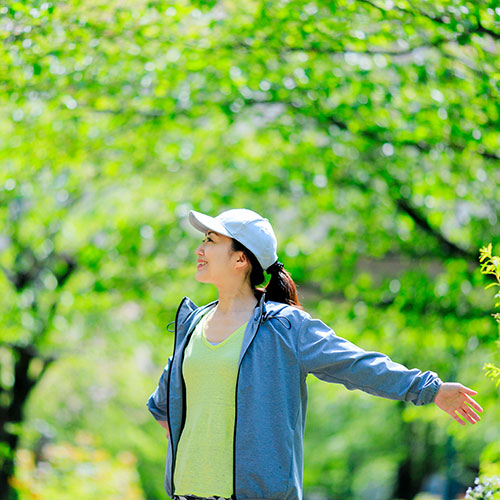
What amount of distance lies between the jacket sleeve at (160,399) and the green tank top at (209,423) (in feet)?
0.85

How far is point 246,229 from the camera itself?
2.90 metres

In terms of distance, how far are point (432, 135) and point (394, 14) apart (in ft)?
4.64

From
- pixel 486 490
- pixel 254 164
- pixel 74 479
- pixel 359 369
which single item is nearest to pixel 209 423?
pixel 359 369

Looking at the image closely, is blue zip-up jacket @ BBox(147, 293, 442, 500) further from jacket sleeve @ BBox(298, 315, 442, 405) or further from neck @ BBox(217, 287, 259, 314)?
neck @ BBox(217, 287, 259, 314)

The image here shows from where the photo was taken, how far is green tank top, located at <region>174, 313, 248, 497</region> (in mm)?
2648

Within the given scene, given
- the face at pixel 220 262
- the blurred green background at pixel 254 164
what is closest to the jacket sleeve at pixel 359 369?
the face at pixel 220 262

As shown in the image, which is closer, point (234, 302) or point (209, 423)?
point (209, 423)

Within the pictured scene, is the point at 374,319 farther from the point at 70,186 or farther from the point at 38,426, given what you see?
the point at 38,426

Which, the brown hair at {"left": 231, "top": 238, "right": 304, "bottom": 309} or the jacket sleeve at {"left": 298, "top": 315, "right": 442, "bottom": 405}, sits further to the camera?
the brown hair at {"left": 231, "top": 238, "right": 304, "bottom": 309}

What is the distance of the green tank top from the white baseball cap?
1.08 feet

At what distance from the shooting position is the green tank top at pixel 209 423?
265 centimetres

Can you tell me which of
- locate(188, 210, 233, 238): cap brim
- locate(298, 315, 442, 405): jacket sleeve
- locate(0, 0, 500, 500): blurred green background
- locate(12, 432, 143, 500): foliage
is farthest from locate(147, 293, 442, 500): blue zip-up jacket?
locate(12, 432, 143, 500): foliage

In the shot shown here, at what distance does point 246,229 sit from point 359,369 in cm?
67

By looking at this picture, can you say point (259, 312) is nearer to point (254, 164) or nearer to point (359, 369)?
point (359, 369)
